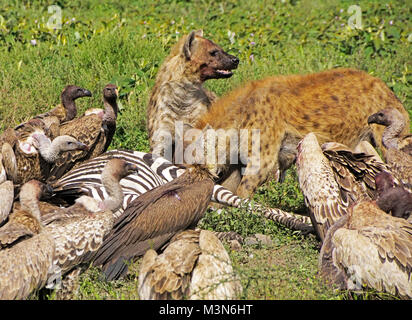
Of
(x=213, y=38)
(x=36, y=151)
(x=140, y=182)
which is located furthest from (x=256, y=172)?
(x=213, y=38)

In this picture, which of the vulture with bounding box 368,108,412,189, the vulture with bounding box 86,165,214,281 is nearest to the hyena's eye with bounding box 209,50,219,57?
the vulture with bounding box 368,108,412,189

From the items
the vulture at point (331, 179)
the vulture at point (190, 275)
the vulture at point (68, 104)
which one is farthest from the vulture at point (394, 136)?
the vulture at point (68, 104)

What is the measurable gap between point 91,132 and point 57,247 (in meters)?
2.42

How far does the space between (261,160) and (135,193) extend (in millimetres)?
1158

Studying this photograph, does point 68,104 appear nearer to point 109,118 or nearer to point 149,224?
point 109,118

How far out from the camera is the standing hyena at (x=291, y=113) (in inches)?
273

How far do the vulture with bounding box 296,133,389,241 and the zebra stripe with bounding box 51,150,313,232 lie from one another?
16.9 inches

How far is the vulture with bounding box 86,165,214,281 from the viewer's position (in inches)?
206

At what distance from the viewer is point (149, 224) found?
17.7 ft

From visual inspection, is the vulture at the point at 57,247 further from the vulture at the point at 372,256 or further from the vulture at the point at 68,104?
the vulture at the point at 68,104

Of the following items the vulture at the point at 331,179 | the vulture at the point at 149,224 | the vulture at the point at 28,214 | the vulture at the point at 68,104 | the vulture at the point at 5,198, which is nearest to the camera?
the vulture at the point at 28,214

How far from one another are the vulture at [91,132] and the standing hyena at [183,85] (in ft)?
1.50

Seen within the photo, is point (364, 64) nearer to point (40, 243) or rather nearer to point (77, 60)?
point (77, 60)

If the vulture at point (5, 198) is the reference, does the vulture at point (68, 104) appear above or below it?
above
